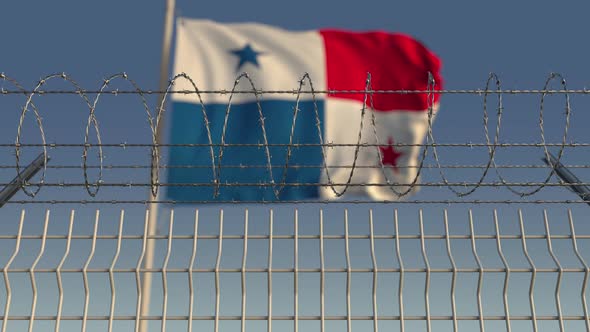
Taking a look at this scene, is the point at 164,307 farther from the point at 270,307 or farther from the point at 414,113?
the point at 414,113

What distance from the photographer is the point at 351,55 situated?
46.5ft

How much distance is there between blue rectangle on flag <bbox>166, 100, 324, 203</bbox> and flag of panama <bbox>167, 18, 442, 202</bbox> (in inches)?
0.8

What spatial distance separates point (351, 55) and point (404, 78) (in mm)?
1276

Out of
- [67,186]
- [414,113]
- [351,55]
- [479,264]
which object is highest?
[351,55]

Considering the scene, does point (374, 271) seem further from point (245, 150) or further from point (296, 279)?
point (245, 150)

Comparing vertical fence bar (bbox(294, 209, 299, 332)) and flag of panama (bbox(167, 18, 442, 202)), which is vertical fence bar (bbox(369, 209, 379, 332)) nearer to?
vertical fence bar (bbox(294, 209, 299, 332))

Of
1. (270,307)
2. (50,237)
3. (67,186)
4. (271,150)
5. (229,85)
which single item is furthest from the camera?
(229,85)

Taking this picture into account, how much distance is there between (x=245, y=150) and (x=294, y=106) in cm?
129

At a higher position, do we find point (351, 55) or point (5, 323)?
point (351, 55)

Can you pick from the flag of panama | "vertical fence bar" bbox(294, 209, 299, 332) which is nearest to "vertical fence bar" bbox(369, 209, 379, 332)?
"vertical fence bar" bbox(294, 209, 299, 332)

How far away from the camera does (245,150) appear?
12539mm

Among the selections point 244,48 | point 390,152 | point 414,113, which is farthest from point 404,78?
point 244,48

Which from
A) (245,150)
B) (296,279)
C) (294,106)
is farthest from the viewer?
(294,106)

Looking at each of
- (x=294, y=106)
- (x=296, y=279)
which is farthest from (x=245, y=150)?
(x=296, y=279)
